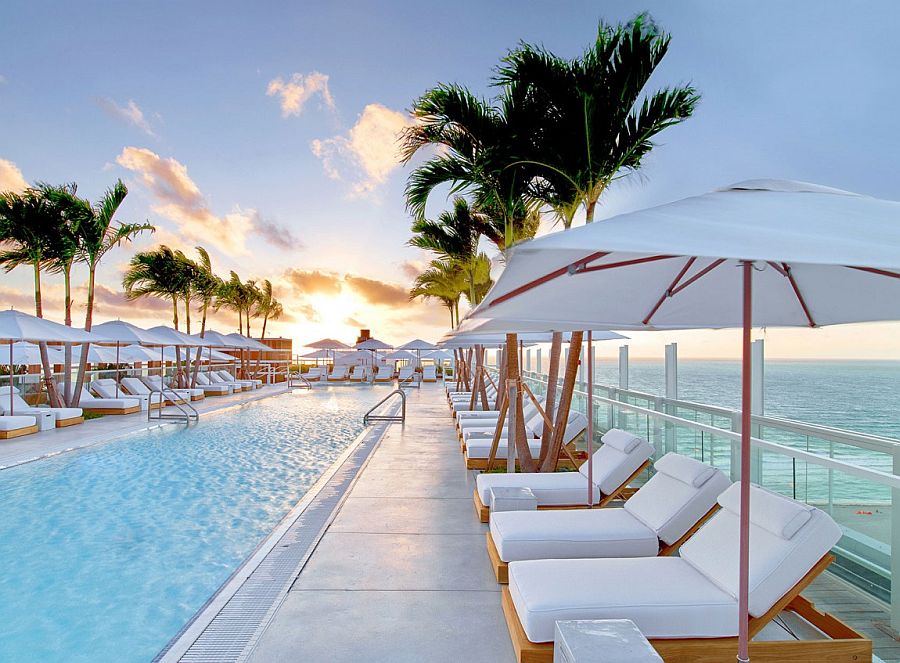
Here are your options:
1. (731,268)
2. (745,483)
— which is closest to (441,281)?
(731,268)

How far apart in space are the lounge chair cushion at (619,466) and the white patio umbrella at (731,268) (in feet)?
4.38

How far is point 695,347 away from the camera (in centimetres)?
927

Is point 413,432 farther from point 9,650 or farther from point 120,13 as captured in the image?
point 120,13

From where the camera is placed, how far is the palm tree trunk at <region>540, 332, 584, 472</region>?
601cm

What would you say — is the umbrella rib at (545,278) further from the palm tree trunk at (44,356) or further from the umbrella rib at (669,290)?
the palm tree trunk at (44,356)

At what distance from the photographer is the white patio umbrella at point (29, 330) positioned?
35.0 feet

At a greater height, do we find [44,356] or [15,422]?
[44,356]

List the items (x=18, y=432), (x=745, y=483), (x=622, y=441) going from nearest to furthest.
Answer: (x=745, y=483) < (x=622, y=441) < (x=18, y=432)

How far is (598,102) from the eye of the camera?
17.5 feet

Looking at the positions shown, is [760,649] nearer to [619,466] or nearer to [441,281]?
[619,466]

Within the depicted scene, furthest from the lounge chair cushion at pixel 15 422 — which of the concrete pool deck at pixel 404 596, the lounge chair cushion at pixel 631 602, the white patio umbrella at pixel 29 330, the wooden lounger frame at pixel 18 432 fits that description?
the lounge chair cushion at pixel 631 602

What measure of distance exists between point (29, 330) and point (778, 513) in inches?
488

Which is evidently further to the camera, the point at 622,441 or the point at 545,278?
the point at 622,441

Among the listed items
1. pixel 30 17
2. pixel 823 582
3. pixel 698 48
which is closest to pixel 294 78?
pixel 30 17
